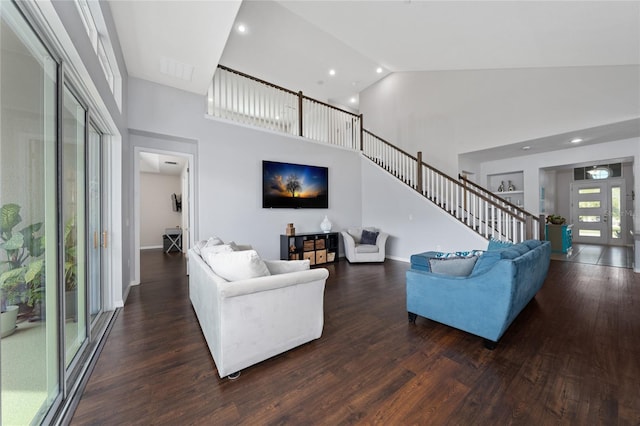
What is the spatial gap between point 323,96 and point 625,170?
30.4 ft

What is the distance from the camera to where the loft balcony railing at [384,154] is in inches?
181

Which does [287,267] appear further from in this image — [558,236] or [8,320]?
[558,236]

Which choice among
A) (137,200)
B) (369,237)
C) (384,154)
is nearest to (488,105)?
(384,154)

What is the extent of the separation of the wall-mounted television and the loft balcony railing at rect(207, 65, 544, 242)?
0.81 metres

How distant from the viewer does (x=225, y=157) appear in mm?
4574

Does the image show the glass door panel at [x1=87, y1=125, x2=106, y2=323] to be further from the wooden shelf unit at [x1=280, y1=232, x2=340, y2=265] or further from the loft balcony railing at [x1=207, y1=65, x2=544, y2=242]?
the wooden shelf unit at [x1=280, y1=232, x2=340, y2=265]

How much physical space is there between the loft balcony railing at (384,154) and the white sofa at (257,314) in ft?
12.1

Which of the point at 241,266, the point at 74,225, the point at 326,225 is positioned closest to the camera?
the point at 241,266

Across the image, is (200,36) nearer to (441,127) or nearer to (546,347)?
(546,347)

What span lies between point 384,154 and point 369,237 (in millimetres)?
2417

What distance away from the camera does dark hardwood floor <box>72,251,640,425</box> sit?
143cm

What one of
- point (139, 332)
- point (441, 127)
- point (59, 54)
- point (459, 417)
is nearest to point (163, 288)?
point (139, 332)

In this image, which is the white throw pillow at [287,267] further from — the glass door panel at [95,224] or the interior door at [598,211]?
the interior door at [598,211]

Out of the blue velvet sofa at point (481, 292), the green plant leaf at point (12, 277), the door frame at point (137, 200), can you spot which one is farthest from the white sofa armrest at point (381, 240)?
the green plant leaf at point (12, 277)
